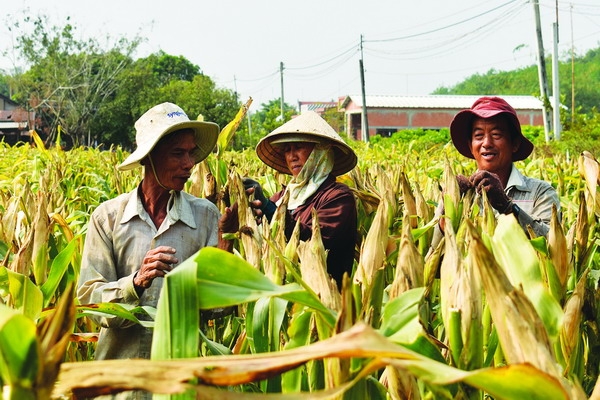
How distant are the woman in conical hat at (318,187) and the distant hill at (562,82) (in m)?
62.4

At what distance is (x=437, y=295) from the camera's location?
1.92m

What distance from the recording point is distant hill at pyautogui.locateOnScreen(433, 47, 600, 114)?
7083 centimetres

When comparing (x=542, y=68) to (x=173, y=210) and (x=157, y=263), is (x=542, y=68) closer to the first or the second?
(x=173, y=210)

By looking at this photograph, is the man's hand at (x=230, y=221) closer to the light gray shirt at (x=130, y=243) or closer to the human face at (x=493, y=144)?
the light gray shirt at (x=130, y=243)

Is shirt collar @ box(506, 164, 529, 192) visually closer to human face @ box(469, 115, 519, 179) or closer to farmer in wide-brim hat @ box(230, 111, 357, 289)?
human face @ box(469, 115, 519, 179)

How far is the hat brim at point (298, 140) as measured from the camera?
2621 millimetres

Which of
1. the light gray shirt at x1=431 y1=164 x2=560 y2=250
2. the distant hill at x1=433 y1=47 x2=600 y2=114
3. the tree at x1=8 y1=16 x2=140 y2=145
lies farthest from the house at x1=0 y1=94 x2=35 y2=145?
the distant hill at x1=433 y1=47 x2=600 y2=114

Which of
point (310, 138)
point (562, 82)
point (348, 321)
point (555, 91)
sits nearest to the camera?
point (348, 321)

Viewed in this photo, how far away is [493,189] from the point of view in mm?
2074

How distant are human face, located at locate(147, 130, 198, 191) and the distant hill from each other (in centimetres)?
6311

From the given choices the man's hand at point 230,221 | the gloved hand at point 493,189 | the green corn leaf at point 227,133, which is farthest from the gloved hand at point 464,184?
the green corn leaf at point 227,133

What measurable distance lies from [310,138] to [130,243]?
0.86 meters

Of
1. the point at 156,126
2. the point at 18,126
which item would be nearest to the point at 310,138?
the point at 156,126

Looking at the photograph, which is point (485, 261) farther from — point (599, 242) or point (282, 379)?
point (599, 242)
